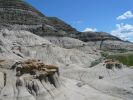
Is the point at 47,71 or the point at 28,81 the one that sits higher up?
the point at 47,71

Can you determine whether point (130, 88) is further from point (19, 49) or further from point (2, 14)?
point (2, 14)

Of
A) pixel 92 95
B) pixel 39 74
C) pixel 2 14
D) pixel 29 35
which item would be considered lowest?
pixel 92 95

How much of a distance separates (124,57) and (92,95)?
8251cm

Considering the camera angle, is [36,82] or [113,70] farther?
[113,70]

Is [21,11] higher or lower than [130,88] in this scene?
higher

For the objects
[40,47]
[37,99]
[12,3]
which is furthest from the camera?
[12,3]

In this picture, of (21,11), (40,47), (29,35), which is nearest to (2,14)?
(21,11)

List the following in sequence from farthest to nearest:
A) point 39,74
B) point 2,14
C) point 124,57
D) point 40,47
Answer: point 2,14, point 124,57, point 40,47, point 39,74

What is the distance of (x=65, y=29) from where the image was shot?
185875 millimetres

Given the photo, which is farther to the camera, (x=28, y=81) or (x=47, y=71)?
(x=47, y=71)

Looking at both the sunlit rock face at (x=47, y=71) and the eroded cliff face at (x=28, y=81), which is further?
the sunlit rock face at (x=47, y=71)

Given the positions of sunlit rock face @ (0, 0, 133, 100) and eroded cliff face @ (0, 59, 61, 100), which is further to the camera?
sunlit rock face @ (0, 0, 133, 100)

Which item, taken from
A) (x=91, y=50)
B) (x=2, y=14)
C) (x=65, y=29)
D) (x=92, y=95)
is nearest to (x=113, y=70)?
(x=92, y=95)

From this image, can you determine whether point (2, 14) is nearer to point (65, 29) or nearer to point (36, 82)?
point (65, 29)
